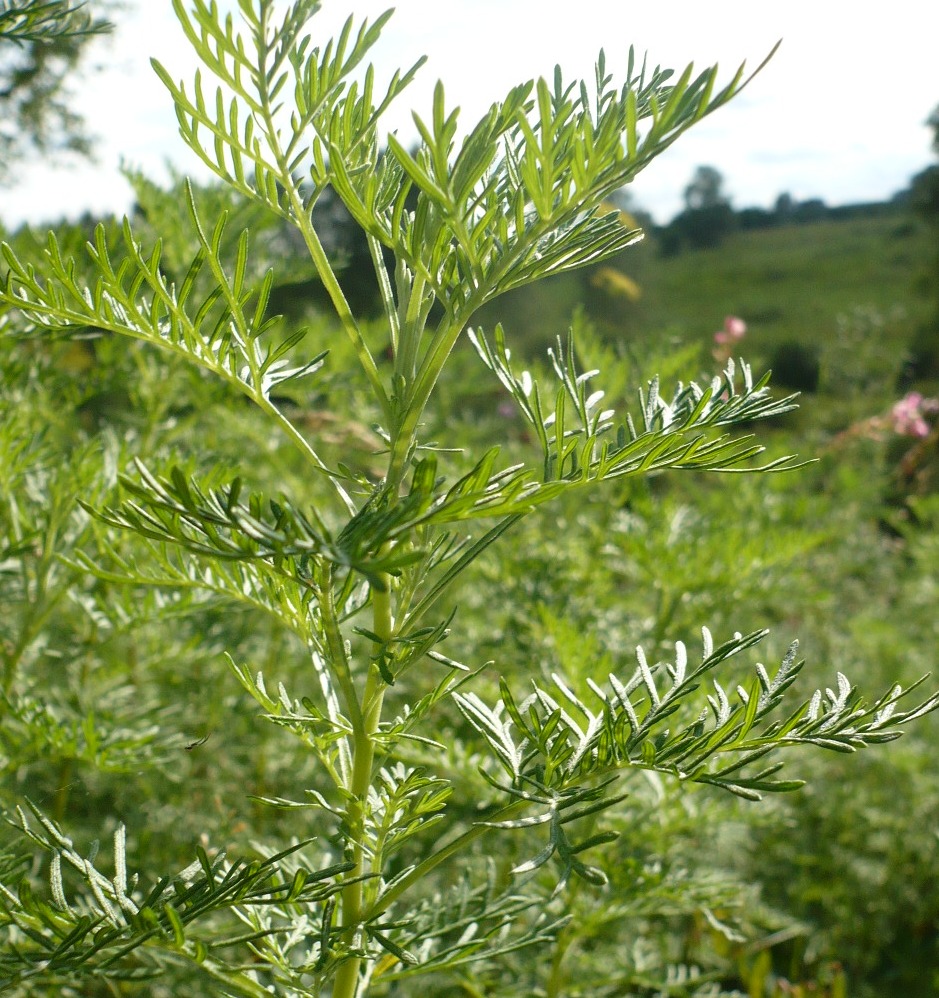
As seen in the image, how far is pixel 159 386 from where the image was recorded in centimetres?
128

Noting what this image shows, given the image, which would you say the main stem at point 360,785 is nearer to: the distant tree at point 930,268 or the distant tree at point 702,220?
the distant tree at point 930,268

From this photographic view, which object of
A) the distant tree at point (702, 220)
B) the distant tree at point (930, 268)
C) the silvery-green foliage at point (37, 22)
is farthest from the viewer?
the distant tree at point (702, 220)

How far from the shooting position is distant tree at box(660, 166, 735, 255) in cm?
1647

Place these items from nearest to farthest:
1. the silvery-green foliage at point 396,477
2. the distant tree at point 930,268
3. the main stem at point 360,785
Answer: the silvery-green foliage at point 396,477, the main stem at point 360,785, the distant tree at point 930,268

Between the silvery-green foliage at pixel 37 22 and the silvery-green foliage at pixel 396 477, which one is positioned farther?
the silvery-green foliage at pixel 37 22

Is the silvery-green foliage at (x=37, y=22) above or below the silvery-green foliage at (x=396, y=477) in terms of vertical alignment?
above

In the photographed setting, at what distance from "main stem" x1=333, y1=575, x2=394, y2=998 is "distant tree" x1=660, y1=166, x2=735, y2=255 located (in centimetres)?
1673

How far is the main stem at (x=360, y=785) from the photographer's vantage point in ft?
1.99

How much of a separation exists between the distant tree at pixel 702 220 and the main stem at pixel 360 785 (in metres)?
16.7

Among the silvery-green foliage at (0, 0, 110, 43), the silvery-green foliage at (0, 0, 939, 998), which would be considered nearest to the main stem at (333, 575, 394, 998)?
the silvery-green foliage at (0, 0, 939, 998)

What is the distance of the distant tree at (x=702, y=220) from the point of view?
16.5 meters

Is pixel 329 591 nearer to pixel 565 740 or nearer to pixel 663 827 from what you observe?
pixel 565 740

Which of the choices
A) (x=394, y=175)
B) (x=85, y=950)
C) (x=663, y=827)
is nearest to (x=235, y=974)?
(x=85, y=950)

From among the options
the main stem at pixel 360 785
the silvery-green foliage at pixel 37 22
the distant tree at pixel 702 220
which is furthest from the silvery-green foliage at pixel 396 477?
the distant tree at pixel 702 220
